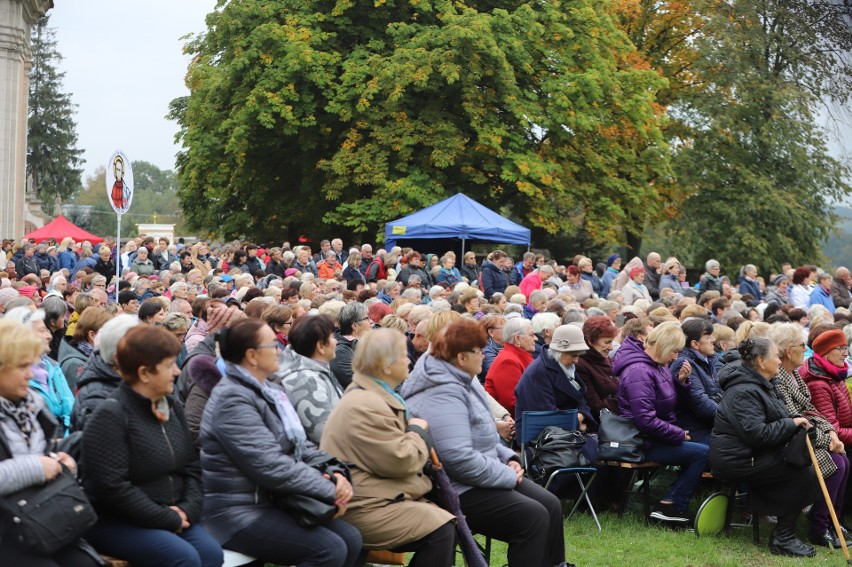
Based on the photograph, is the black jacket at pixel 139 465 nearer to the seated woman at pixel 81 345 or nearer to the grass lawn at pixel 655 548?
the seated woman at pixel 81 345

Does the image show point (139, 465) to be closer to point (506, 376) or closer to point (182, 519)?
point (182, 519)

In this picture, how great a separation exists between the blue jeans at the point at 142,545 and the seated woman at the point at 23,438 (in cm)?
19

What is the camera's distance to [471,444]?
6.03 meters

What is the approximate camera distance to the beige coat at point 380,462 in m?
5.39

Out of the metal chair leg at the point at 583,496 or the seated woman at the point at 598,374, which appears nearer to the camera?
the metal chair leg at the point at 583,496

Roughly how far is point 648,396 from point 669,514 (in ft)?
3.17

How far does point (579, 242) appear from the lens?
35156 millimetres

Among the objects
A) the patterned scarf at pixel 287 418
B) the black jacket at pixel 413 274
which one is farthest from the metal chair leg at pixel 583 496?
the black jacket at pixel 413 274

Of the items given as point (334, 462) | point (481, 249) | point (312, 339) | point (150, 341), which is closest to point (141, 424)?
point (150, 341)

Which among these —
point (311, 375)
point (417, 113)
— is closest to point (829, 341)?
point (311, 375)

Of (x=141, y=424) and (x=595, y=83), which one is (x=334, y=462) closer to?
(x=141, y=424)

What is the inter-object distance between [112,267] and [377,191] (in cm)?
942

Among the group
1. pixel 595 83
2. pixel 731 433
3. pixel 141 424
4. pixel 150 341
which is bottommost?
pixel 731 433

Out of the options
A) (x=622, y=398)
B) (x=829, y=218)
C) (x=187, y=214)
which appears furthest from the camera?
(x=829, y=218)
